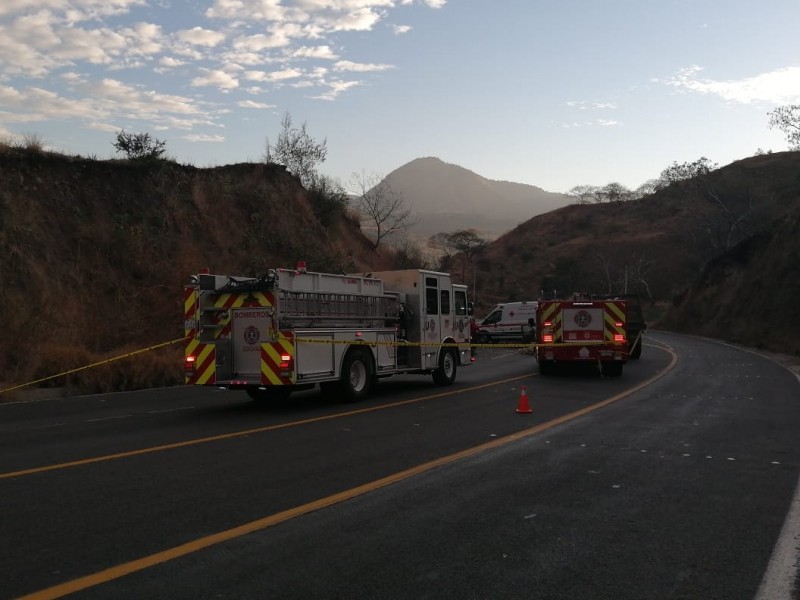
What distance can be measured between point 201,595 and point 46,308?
845 inches

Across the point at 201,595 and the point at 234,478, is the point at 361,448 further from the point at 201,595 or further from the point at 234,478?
the point at 201,595

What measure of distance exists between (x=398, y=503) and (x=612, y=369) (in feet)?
46.3

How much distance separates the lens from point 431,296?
16.6 metres

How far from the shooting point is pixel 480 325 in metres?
36.2

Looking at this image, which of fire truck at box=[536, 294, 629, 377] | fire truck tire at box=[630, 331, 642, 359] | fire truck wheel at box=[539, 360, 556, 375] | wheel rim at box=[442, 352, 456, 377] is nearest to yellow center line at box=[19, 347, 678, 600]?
Result: wheel rim at box=[442, 352, 456, 377]

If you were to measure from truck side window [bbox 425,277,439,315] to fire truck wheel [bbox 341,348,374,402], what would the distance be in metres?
2.67

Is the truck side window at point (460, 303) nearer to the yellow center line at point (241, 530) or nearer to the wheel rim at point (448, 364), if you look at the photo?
the wheel rim at point (448, 364)

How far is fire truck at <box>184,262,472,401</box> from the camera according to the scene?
12250 mm

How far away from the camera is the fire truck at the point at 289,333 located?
40.2 ft

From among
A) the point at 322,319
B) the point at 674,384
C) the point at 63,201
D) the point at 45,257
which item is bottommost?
the point at 674,384

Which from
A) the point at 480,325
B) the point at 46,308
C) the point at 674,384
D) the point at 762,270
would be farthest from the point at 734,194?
the point at 46,308

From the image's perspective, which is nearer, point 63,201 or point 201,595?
point 201,595

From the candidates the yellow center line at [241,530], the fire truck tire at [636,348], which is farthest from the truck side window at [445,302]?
the fire truck tire at [636,348]

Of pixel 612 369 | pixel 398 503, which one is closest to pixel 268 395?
pixel 398 503
